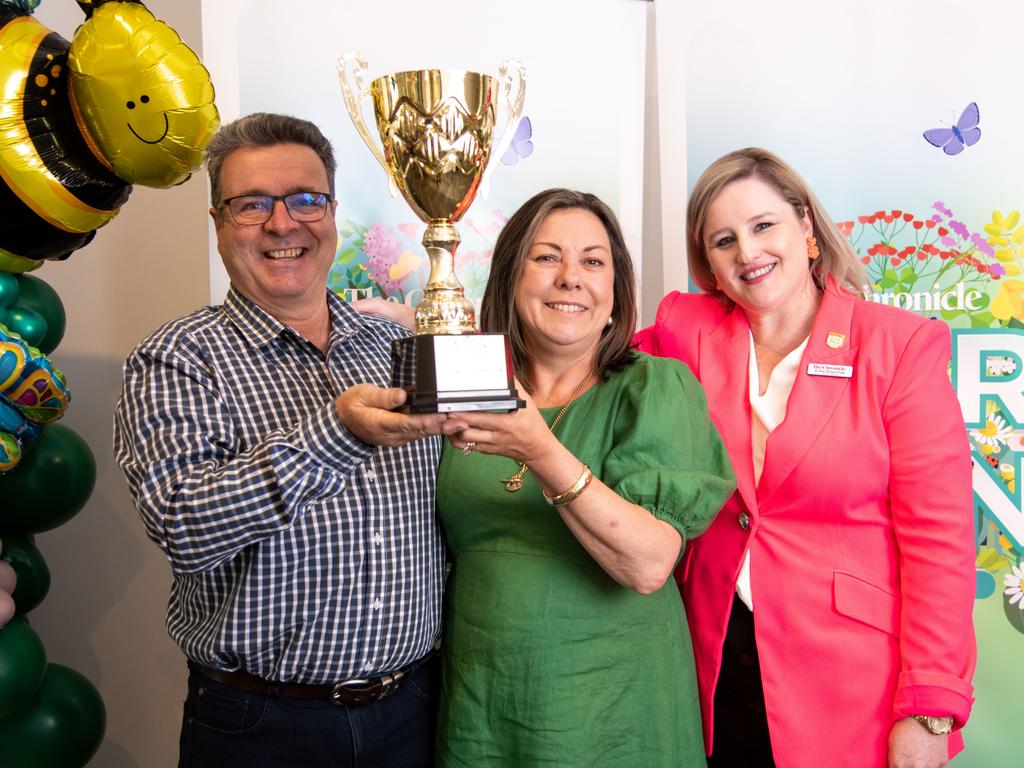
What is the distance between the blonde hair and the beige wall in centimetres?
163

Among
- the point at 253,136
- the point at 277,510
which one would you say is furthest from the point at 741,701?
the point at 253,136

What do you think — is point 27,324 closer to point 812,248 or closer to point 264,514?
point 264,514

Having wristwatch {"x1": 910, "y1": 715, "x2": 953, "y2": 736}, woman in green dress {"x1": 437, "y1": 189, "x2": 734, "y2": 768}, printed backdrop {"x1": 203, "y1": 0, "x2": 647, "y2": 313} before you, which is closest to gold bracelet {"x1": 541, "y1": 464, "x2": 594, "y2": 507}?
woman in green dress {"x1": 437, "y1": 189, "x2": 734, "y2": 768}

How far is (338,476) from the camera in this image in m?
1.27

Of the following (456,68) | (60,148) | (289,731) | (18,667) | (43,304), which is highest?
(456,68)

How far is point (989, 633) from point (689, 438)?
1431 mm

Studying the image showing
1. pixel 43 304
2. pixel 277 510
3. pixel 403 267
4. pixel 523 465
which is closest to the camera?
pixel 277 510

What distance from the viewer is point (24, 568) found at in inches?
83.7

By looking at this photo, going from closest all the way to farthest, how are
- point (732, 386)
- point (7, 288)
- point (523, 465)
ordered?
point (523, 465) < point (732, 386) < point (7, 288)

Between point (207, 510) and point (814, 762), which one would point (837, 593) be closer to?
point (814, 762)

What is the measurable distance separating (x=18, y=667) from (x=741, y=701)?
1.54 metres

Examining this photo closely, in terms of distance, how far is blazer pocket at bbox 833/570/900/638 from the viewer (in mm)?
1612

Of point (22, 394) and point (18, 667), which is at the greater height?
point (22, 394)

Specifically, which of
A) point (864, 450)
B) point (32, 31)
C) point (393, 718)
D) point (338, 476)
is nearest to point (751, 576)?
point (864, 450)
